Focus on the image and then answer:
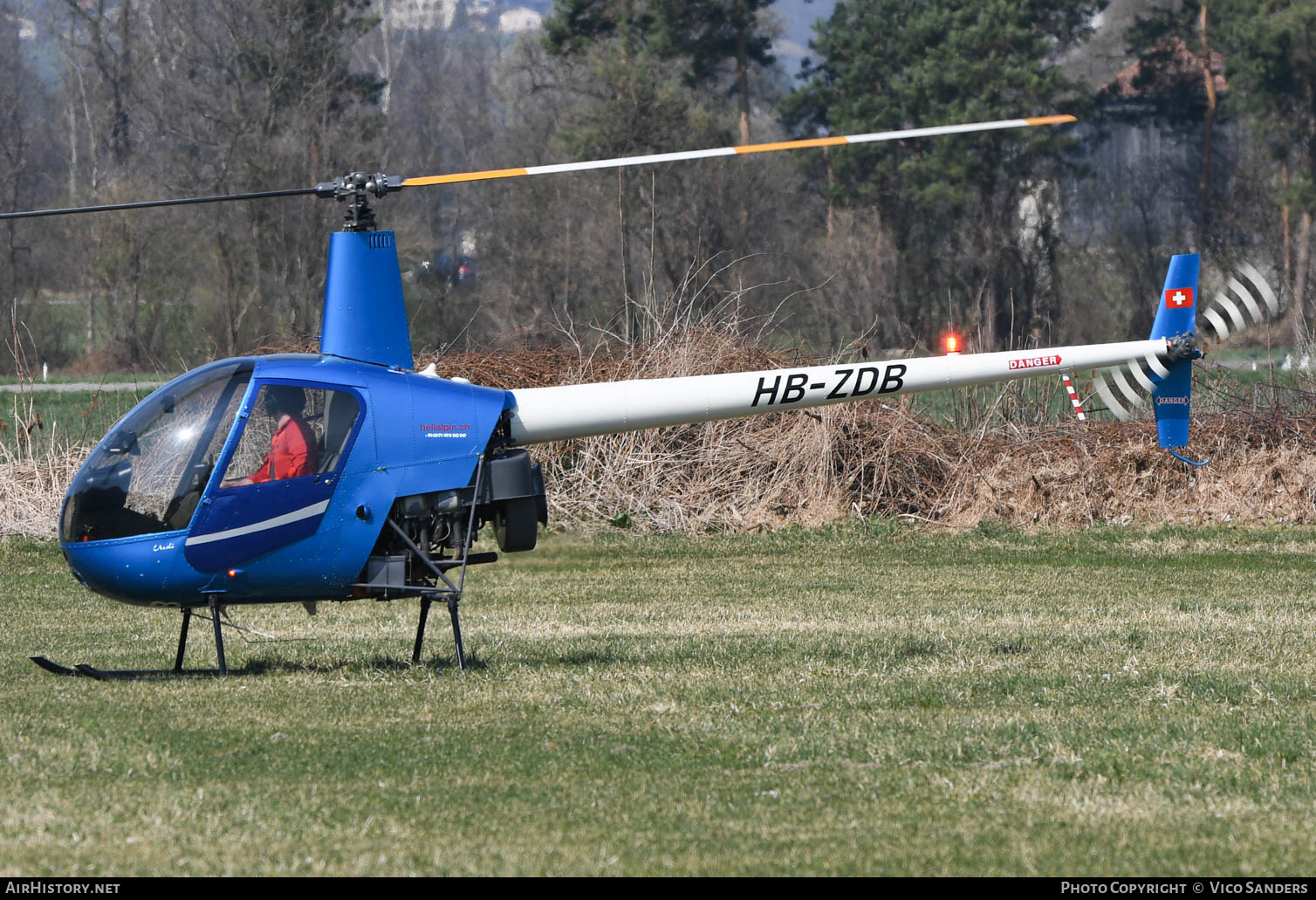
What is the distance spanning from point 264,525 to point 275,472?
10.6 inches

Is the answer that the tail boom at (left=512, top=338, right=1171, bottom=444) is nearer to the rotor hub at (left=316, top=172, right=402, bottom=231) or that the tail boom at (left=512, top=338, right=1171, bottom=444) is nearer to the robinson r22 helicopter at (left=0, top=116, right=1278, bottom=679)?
the robinson r22 helicopter at (left=0, top=116, right=1278, bottom=679)

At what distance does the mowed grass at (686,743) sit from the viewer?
489cm

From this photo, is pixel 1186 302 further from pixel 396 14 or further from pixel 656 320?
pixel 396 14

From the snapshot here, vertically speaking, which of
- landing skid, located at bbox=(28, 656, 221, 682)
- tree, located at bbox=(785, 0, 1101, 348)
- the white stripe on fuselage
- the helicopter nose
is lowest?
landing skid, located at bbox=(28, 656, 221, 682)

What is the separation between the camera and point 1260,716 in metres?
6.87

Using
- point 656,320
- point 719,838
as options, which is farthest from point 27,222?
point 719,838

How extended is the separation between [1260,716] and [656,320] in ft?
36.5

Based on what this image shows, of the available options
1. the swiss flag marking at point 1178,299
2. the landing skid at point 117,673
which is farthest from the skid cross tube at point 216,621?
the swiss flag marking at point 1178,299

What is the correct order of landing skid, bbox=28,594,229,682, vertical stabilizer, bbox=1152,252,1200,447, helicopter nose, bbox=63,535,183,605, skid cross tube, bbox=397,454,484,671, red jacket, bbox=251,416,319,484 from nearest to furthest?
helicopter nose, bbox=63,535,183,605 → red jacket, bbox=251,416,319,484 → skid cross tube, bbox=397,454,484,671 → landing skid, bbox=28,594,229,682 → vertical stabilizer, bbox=1152,252,1200,447

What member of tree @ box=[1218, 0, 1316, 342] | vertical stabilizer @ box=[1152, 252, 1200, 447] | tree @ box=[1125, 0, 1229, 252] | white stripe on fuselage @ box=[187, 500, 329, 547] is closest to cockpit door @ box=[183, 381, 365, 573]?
white stripe on fuselage @ box=[187, 500, 329, 547]

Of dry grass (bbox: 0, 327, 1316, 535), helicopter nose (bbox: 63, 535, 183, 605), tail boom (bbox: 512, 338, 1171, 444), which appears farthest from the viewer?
dry grass (bbox: 0, 327, 1316, 535)

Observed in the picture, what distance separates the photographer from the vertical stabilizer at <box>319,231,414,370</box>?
8.14 metres

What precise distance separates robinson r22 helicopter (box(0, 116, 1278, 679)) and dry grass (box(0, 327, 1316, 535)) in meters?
7.94

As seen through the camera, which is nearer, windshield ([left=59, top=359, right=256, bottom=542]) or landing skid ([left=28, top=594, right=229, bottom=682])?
windshield ([left=59, top=359, right=256, bottom=542])
